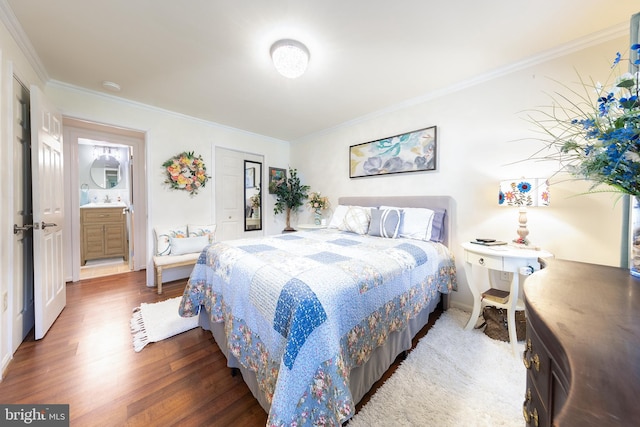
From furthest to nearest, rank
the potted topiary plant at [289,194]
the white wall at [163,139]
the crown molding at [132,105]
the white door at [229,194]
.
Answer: the potted topiary plant at [289,194] → the white door at [229,194] → the white wall at [163,139] → the crown molding at [132,105]

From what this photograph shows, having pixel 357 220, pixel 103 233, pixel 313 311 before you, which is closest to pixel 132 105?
pixel 103 233

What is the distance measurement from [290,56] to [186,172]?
241cm

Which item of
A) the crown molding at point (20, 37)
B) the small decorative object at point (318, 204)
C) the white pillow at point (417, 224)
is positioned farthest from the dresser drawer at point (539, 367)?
the small decorative object at point (318, 204)

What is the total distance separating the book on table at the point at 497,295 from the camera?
77.0 inches

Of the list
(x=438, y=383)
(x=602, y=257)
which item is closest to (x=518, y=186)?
(x=602, y=257)

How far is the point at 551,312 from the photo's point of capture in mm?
567

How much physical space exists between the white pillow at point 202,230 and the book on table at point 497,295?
11.5ft

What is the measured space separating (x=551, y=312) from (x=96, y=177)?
6.65m

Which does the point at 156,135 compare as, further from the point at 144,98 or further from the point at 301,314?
the point at 301,314

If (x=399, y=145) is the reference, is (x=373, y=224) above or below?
below

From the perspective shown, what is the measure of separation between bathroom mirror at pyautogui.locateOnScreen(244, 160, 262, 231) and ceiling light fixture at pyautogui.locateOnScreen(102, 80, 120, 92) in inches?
75.0

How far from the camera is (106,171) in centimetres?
475

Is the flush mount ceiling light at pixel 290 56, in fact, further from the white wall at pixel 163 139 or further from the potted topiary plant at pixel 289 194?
the potted topiary plant at pixel 289 194

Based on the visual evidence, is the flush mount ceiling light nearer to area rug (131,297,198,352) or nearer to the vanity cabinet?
area rug (131,297,198,352)
